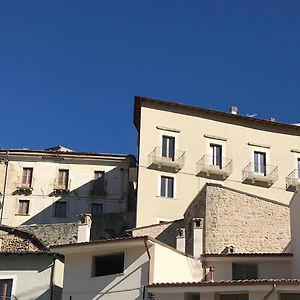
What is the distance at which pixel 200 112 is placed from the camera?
5000 centimetres

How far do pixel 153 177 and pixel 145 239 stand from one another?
1980 centimetres

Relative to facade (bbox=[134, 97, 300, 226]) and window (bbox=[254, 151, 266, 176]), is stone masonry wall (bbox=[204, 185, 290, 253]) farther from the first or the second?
window (bbox=[254, 151, 266, 176])

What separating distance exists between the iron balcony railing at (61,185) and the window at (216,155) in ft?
47.9

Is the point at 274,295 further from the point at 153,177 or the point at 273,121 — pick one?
the point at 273,121

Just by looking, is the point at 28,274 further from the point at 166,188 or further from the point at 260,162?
the point at 260,162

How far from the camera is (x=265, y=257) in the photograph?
31.0m

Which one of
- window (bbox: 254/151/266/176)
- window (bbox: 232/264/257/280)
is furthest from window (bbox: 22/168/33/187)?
window (bbox: 232/264/257/280)

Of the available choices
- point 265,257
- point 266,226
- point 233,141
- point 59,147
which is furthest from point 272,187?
point 59,147

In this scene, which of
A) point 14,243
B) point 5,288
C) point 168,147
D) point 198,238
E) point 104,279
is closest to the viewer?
point 104,279

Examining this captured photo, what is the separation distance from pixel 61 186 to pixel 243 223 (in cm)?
2522

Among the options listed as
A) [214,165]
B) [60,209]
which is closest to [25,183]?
[60,209]

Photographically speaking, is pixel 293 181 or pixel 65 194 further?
pixel 65 194

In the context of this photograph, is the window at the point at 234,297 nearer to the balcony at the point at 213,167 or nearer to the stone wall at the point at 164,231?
the stone wall at the point at 164,231

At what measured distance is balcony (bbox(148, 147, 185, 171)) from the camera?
155 feet
